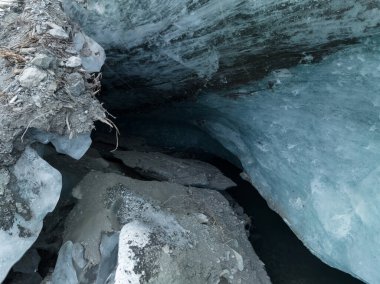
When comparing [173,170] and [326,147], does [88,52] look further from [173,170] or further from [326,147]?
[326,147]

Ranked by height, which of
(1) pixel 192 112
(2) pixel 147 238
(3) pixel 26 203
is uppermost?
(3) pixel 26 203

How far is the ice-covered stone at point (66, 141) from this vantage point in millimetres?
1288

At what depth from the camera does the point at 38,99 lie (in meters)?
1.22

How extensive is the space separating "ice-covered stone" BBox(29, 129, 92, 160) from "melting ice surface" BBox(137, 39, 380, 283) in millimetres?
613

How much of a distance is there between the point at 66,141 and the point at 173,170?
2.35 feet

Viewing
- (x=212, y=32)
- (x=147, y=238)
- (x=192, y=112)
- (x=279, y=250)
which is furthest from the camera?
(x=279, y=250)

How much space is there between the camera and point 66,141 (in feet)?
4.28

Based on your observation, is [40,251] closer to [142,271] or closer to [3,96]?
[142,271]

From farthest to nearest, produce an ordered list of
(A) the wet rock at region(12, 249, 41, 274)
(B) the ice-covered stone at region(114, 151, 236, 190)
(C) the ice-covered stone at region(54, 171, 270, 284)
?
(B) the ice-covered stone at region(114, 151, 236, 190) < (A) the wet rock at region(12, 249, 41, 274) < (C) the ice-covered stone at region(54, 171, 270, 284)

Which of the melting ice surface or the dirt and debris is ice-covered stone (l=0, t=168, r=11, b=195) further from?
the melting ice surface

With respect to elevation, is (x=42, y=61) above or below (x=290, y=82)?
above

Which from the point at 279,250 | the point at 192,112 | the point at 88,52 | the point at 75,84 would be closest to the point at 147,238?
the point at 75,84

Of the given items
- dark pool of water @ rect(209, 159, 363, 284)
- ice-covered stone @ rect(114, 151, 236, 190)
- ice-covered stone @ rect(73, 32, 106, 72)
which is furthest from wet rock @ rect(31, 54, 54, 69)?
dark pool of water @ rect(209, 159, 363, 284)

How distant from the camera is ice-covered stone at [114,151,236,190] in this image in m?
1.92
